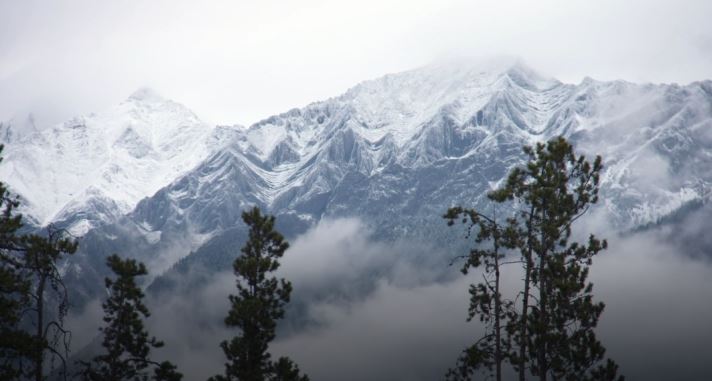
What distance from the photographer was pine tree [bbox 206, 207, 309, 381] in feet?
172

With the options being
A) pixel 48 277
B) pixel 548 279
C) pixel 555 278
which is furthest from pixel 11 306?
pixel 555 278

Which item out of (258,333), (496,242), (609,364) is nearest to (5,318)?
(258,333)

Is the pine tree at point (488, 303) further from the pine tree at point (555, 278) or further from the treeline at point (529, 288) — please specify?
the pine tree at point (555, 278)

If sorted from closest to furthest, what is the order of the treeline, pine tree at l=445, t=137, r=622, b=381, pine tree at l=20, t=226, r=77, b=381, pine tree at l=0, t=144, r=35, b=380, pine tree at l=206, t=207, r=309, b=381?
1. pine tree at l=20, t=226, r=77, b=381
2. pine tree at l=0, t=144, r=35, b=380
3. the treeline
4. pine tree at l=445, t=137, r=622, b=381
5. pine tree at l=206, t=207, r=309, b=381

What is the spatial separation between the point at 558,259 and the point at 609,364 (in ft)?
20.4

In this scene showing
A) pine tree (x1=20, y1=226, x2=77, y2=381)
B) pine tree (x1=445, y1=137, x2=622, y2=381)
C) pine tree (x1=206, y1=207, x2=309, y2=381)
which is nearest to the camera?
pine tree (x1=20, y1=226, x2=77, y2=381)

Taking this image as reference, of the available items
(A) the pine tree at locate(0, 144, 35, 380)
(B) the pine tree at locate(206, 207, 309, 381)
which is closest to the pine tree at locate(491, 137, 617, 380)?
(B) the pine tree at locate(206, 207, 309, 381)

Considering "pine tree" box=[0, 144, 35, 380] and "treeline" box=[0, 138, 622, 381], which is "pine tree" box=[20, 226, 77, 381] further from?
"pine tree" box=[0, 144, 35, 380]

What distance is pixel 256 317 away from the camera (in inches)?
2062

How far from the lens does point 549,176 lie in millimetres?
38875

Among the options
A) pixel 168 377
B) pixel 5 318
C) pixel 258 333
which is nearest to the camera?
pixel 5 318

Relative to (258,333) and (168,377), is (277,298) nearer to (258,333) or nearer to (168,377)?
(258,333)

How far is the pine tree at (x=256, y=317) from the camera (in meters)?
52.4

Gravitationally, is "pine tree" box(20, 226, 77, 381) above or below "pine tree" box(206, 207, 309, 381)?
below
